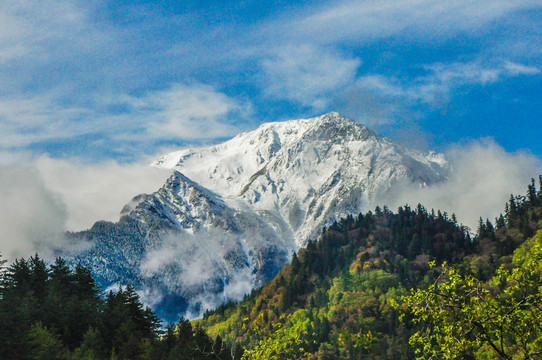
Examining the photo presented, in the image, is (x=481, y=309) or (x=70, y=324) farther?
(x=70, y=324)

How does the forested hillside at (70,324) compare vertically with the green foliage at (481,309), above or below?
above

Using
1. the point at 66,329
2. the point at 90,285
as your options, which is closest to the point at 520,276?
the point at 66,329

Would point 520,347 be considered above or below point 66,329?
below

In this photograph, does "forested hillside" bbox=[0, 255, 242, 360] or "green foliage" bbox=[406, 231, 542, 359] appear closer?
"green foliage" bbox=[406, 231, 542, 359]

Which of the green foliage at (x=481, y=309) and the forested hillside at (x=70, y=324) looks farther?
the forested hillside at (x=70, y=324)

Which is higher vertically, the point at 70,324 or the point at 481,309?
the point at 70,324

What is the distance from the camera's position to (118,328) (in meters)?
95.7

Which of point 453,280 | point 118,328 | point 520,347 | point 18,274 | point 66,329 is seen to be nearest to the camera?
point 453,280

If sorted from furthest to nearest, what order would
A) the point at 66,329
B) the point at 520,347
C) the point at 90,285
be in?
1. the point at 90,285
2. the point at 66,329
3. the point at 520,347

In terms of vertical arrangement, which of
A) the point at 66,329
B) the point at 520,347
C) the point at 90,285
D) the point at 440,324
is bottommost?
the point at 520,347

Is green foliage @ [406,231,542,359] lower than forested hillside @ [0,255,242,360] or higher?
lower

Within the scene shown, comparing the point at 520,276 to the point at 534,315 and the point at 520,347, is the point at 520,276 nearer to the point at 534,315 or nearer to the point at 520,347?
the point at 534,315

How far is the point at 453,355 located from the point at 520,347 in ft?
12.4

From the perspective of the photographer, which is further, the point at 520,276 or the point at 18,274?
the point at 18,274
